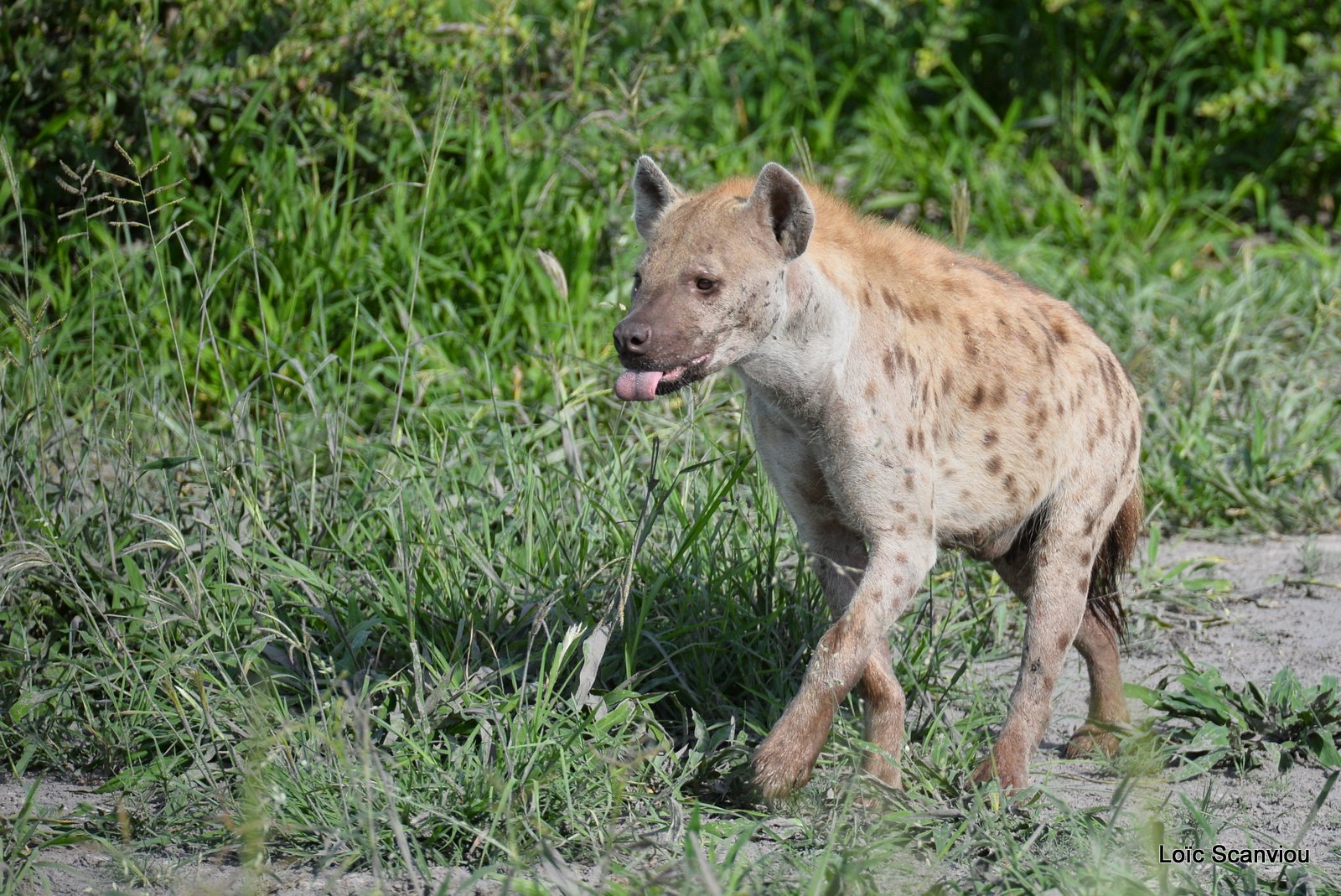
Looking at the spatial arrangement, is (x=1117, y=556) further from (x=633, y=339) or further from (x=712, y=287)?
(x=633, y=339)

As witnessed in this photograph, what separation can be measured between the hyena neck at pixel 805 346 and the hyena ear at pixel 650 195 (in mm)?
383

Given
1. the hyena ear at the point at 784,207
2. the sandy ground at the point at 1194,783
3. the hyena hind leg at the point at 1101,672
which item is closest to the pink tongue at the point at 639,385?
the hyena ear at the point at 784,207

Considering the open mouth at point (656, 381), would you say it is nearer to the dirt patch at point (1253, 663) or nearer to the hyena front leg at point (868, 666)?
the hyena front leg at point (868, 666)

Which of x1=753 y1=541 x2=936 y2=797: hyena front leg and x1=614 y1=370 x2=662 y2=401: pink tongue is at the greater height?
x1=614 y1=370 x2=662 y2=401: pink tongue

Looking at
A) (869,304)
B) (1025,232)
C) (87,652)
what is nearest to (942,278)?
(869,304)

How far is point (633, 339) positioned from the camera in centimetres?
320

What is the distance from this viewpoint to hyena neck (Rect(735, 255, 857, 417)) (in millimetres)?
3395

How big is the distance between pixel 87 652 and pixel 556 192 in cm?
287

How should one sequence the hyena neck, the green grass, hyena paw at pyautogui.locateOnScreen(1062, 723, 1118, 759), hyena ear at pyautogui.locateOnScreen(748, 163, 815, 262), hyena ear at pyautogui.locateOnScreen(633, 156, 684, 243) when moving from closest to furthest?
the green grass, hyena ear at pyautogui.locateOnScreen(748, 163, 815, 262), the hyena neck, hyena ear at pyautogui.locateOnScreen(633, 156, 684, 243), hyena paw at pyautogui.locateOnScreen(1062, 723, 1118, 759)

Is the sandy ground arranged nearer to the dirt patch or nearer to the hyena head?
the dirt patch

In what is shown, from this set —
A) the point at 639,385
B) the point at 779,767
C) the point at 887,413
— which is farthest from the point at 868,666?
the point at 639,385

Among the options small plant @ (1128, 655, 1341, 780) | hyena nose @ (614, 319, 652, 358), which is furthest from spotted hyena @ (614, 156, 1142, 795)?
small plant @ (1128, 655, 1341, 780)

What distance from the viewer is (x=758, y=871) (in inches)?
116

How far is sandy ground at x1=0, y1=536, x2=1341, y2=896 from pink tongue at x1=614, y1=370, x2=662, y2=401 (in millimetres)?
981
